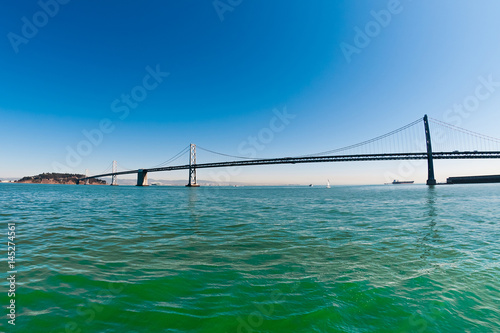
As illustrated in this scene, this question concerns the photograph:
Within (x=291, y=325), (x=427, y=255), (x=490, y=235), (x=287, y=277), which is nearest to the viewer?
(x=291, y=325)

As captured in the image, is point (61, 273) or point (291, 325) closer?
point (291, 325)

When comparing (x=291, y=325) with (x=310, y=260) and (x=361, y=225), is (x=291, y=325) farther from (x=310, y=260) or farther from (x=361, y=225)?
(x=361, y=225)

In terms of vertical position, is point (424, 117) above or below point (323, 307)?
above

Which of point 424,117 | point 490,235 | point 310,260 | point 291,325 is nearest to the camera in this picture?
point 291,325

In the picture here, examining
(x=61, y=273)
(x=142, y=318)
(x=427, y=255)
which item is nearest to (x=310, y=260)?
(x=427, y=255)

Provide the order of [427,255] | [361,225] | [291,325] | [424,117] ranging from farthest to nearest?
[424,117], [361,225], [427,255], [291,325]

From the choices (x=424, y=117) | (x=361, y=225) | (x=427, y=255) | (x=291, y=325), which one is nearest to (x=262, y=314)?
(x=291, y=325)

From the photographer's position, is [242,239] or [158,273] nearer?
[158,273]

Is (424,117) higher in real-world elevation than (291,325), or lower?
higher

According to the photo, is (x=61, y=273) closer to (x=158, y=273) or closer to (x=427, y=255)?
(x=158, y=273)
